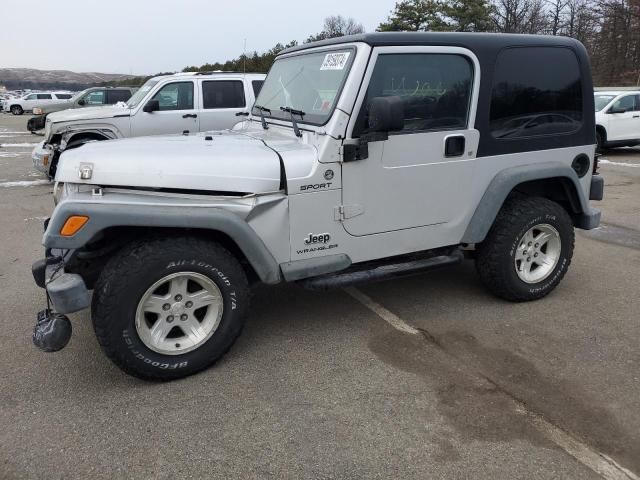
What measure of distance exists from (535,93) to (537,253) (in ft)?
4.24

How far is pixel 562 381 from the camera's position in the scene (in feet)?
10.7

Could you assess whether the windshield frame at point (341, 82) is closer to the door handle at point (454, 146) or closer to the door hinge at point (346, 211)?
the door hinge at point (346, 211)

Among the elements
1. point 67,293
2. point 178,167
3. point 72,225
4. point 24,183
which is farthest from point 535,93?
point 24,183

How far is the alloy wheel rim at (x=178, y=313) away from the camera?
3158mm

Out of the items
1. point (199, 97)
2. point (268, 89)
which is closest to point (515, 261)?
point (268, 89)

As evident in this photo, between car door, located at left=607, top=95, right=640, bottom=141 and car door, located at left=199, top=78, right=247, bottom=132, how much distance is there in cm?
948

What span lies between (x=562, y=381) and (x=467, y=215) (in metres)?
1.37

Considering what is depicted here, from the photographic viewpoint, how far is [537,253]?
14.7 ft

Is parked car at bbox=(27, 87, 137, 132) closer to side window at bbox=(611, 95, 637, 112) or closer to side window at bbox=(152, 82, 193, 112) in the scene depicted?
side window at bbox=(152, 82, 193, 112)

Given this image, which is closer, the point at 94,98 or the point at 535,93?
the point at 535,93

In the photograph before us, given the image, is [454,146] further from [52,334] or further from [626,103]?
[626,103]

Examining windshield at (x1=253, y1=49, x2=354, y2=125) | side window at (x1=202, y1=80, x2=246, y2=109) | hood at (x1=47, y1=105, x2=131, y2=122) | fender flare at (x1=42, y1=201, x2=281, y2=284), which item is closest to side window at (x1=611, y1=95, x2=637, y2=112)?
side window at (x1=202, y1=80, x2=246, y2=109)

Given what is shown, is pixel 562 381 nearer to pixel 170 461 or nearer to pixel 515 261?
pixel 515 261

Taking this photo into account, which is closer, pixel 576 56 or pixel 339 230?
pixel 339 230
